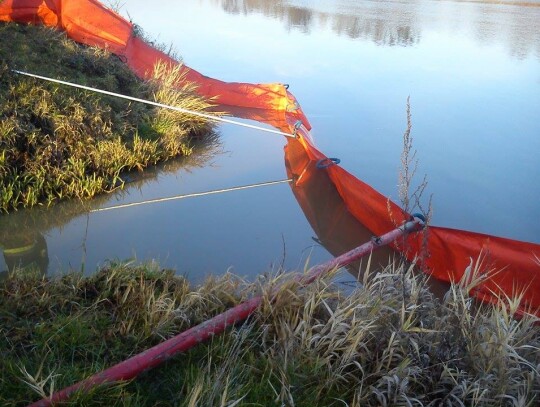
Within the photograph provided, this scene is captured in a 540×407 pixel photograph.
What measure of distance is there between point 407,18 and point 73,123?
35.3 ft

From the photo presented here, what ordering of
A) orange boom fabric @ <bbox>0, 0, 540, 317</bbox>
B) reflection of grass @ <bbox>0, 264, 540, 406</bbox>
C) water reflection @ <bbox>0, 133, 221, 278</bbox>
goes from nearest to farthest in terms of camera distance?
reflection of grass @ <bbox>0, 264, 540, 406</bbox> → orange boom fabric @ <bbox>0, 0, 540, 317</bbox> → water reflection @ <bbox>0, 133, 221, 278</bbox>

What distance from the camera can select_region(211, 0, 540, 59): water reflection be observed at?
11672 mm

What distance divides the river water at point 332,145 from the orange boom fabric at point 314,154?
37 cm

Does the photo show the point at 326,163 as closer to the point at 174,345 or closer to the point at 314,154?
the point at 314,154

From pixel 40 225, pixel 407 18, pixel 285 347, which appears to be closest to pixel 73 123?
pixel 40 225

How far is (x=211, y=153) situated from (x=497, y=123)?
3.42 metres

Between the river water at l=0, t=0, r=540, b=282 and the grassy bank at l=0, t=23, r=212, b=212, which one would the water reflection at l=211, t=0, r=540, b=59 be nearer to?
→ the river water at l=0, t=0, r=540, b=282

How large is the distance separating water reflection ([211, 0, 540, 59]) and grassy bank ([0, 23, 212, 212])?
246 inches

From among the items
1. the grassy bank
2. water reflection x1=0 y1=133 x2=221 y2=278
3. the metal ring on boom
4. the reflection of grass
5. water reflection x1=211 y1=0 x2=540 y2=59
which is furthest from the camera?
water reflection x1=211 y1=0 x2=540 y2=59

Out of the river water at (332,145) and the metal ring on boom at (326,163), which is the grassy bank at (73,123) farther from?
the metal ring on boom at (326,163)

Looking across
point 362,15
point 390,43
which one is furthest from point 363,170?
point 362,15

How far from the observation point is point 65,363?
2621mm

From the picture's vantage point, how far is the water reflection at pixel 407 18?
11.7 meters

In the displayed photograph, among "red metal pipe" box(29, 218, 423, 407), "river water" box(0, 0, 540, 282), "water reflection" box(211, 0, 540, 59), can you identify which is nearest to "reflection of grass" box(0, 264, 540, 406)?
"red metal pipe" box(29, 218, 423, 407)
